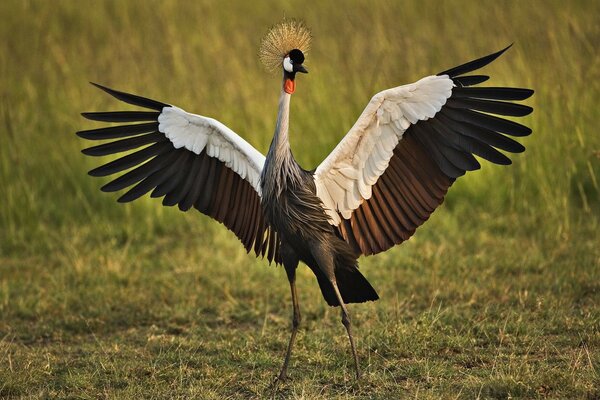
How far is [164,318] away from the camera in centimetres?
560

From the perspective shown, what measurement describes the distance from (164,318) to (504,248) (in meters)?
2.33

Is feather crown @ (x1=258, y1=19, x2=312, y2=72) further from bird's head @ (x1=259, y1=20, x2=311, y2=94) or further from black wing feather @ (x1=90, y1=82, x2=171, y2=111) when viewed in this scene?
black wing feather @ (x1=90, y1=82, x2=171, y2=111)

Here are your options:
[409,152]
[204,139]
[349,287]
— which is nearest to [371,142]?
[409,152]

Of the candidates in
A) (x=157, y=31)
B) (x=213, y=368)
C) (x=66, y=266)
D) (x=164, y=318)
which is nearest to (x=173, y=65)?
(x=157, y=31)

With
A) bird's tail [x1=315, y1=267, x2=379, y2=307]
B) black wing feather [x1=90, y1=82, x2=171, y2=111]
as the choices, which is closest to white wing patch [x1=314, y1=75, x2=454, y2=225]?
bird's tail [x1=315, y1=267, x2=379, y2=307]

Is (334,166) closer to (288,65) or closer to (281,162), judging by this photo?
(281,162)

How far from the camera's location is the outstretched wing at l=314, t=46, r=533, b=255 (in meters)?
4.34

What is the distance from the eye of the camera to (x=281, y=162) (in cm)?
443

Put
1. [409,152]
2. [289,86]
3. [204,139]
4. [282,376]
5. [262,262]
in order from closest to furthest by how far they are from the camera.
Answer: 1. [282,376]
2. [289,86]
3. [409,152]
4. [204,139]
5. [262,262]

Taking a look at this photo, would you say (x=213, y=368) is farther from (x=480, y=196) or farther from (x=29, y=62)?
(x=29, y=62)

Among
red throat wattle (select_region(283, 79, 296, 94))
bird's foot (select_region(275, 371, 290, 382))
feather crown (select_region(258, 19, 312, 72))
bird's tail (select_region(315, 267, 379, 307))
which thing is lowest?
bird's foot (select_region(275, 371, 290, 382))

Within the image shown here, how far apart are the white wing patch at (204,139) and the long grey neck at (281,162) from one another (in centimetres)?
33

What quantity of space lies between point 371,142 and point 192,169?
104 centimetres

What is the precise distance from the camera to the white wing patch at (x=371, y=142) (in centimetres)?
436
